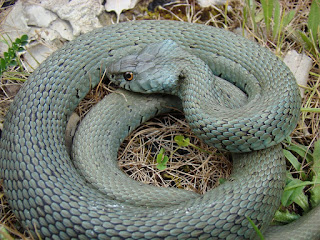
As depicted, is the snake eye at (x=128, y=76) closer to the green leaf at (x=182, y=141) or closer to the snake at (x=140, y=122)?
the snake at (x=140, y=122)

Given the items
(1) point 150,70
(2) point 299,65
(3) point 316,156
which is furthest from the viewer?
(2) point 299,65

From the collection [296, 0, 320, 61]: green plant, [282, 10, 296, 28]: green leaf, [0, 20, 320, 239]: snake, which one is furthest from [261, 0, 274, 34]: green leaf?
[0, 20, 320, 239]: snake

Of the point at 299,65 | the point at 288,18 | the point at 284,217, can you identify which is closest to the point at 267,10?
the point at 288,18

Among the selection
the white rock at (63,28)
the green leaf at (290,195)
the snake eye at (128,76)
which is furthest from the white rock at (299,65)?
the white rock at (63,28)

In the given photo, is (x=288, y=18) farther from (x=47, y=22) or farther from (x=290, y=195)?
(x=47, y=22)

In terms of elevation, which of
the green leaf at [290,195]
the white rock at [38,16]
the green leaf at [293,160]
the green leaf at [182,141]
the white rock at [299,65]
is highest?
the white rock at [38,16]

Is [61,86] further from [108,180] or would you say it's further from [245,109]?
[245,109]

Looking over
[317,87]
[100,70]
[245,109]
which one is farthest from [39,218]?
[317,87]
